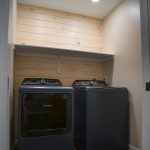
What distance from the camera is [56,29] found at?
288 cm

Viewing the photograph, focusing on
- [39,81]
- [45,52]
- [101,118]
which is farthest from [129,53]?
[39,81]

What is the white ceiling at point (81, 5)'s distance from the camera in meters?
2.64

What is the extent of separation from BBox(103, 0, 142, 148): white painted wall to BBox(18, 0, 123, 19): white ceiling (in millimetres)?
143

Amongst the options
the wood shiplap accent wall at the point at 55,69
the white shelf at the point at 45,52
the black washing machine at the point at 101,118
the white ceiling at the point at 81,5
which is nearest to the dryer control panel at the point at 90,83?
the wood shiplap accent wall at the point at 55,69

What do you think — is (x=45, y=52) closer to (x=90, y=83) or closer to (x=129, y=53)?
(x=90, y=83)

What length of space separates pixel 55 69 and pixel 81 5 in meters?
1.19

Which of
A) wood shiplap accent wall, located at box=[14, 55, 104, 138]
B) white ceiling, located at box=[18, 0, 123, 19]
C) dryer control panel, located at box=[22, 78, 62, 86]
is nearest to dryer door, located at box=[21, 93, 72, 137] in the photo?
dryer control panel, located at box=[22, 78, 62, 86]

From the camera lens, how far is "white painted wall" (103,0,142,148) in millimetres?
2133

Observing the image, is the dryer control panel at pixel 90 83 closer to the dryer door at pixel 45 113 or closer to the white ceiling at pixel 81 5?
the dryer door at pixel 45 113

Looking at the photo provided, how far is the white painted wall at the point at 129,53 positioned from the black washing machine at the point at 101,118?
118 mm

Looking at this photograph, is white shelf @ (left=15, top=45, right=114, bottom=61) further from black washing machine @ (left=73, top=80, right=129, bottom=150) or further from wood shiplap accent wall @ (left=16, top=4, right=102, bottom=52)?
black washing machine @ (left=73, top=80, right=129, bottom=150)

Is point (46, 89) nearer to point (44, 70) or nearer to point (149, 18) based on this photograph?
point (44, 70)

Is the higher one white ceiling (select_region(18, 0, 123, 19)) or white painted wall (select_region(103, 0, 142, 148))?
white ceiling (select_region(18, 0, 123, 19))

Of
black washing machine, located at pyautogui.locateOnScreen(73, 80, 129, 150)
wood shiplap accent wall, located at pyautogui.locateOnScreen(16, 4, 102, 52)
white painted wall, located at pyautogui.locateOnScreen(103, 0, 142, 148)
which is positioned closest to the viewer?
black washing machine, located at pyautogui.locateOnScreen(73, 80, 129, 150)
